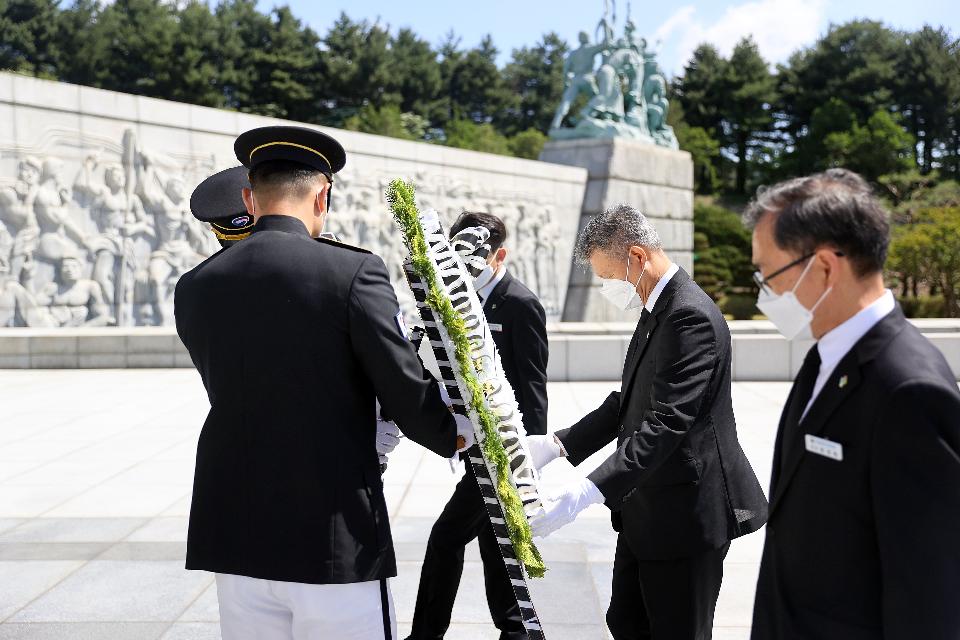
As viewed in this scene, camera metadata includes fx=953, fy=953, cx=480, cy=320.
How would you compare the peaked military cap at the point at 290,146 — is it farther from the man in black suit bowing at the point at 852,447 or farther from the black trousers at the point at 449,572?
the black trousers at the point at 449,572

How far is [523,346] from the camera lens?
3.36 m

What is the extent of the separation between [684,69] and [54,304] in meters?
47.0

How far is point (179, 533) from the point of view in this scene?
15.3 ft

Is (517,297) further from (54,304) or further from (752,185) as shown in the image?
(752,185)

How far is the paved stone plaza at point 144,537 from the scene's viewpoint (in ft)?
11.7

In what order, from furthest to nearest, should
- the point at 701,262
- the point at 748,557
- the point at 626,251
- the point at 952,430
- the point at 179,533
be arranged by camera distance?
the point at 701,262
the point at 179,533
the point at 748,557
the point at 626,251
the point at 952,430

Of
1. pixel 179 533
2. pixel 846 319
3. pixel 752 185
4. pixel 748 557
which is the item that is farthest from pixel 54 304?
pixel 752 185

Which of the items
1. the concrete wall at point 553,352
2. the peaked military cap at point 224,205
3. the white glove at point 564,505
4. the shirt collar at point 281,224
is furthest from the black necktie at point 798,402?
the concrete wall at point 553,352

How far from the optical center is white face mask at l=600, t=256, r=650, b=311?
2.58m

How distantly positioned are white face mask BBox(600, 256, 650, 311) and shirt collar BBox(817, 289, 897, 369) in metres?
1.00

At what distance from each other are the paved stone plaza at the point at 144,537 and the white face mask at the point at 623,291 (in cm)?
135

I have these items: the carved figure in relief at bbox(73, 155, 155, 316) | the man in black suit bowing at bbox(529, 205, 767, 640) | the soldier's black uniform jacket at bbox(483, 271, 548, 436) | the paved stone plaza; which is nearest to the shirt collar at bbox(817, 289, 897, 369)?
the man in black suit bowing at bbox(529, 205, 767, 640)

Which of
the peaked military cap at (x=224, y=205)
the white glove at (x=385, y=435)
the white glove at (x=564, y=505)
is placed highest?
the peaked military cap at (x=224, y=205)

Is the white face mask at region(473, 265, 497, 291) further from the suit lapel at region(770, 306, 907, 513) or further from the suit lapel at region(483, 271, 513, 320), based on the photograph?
the suit lapel at region(770, 306, 907, 513)
